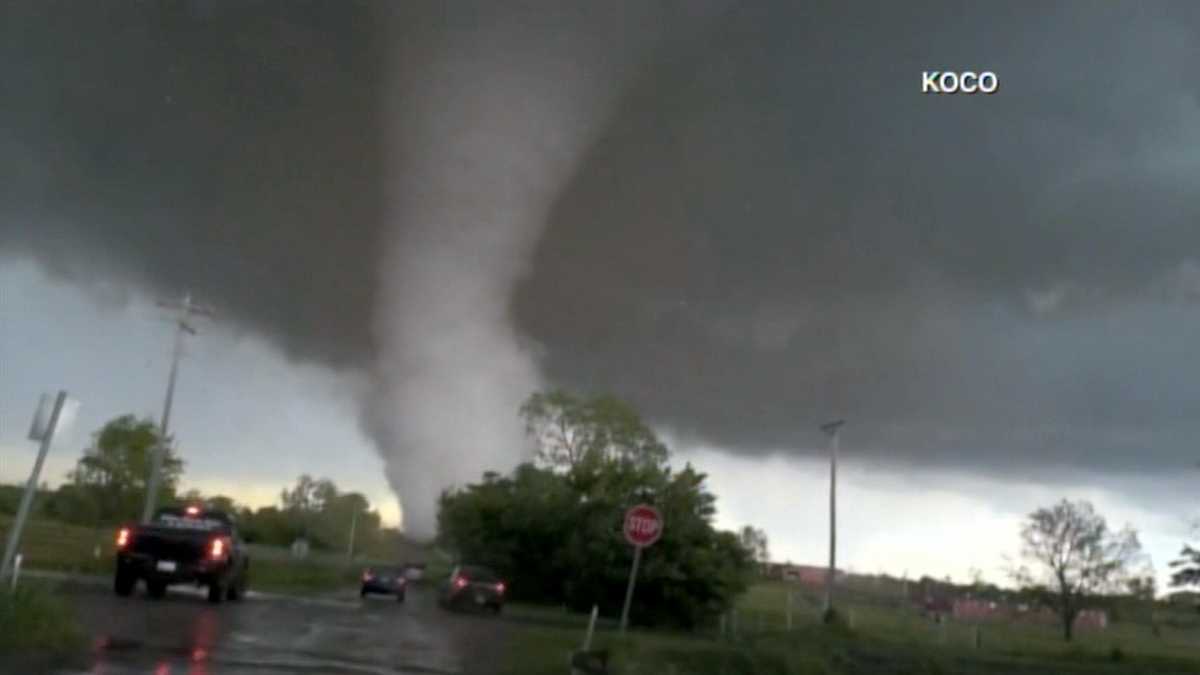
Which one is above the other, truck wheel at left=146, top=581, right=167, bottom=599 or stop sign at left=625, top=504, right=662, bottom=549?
stop sign at left=625, top=504, right=662, bottom=549

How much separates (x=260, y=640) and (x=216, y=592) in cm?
948

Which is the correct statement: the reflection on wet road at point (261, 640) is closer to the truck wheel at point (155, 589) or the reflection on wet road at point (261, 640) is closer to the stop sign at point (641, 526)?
the truck wheel at point (155, 589)

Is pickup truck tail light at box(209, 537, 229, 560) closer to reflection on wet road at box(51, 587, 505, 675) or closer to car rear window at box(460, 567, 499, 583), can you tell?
reflection on wet road at box(51, 587, 505, 675)

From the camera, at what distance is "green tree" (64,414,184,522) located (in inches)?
3019

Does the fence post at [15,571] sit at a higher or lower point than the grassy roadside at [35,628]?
higher

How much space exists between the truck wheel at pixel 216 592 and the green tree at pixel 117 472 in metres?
51.2

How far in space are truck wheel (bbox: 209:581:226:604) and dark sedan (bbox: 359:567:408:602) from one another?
55.3 feet

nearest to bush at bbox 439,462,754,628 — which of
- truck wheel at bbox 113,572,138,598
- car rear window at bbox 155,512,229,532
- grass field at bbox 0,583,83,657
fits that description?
car rear window at bbox 155,512,229,532

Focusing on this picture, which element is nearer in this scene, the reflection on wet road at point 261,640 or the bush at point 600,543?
the reflection on wet road at point 261,640

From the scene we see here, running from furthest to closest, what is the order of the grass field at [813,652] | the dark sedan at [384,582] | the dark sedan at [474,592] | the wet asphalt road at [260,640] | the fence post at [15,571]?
the dark sedan at [384,582]
the dark sedan at [474,592]
the grass field at [813,652]
the fence post at [15,571]
the wet asphalt road at [260,640]

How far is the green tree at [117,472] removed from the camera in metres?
76.7

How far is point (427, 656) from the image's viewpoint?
18.7 meters

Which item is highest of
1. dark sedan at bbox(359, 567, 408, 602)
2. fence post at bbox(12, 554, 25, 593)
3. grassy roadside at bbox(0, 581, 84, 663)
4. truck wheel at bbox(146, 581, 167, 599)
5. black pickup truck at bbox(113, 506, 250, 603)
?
dark sedan at bbox(359, 567, 408, 602)

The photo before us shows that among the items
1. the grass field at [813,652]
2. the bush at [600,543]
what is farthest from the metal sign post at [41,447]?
the bush at [600,543]
